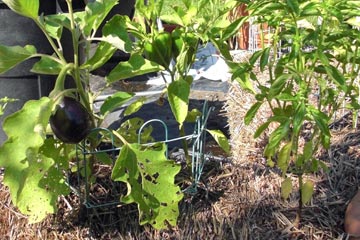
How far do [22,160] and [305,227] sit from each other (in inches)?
39.7

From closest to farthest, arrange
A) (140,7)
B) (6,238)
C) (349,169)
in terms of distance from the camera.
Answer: (140,7), (6,238), (349,169)

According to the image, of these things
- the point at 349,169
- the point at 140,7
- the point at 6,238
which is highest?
the point at 140,7

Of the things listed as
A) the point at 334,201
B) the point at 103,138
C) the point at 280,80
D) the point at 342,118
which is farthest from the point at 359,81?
the point at 103,138

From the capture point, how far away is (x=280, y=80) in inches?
71.4

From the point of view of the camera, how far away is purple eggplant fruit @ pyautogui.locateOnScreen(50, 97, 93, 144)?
5.76ft

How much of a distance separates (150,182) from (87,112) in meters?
0.28

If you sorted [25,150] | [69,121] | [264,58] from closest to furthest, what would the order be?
[25,150] → [69,121] → [264,58]

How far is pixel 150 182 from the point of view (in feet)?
6.09

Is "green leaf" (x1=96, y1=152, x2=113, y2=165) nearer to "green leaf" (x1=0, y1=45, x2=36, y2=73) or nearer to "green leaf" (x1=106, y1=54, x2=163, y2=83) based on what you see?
"green leaf" (x1=106, y1=54, x2=163, y2=83)

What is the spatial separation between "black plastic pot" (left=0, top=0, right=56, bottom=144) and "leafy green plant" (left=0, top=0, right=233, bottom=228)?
60cm

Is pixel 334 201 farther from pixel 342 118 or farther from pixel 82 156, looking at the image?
pixel 82 156

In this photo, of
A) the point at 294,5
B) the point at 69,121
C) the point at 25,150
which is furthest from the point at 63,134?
the point at 294,5

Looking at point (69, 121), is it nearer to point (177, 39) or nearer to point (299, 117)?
point (177, 39)

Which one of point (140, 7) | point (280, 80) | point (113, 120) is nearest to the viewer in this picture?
point (280, 80)
